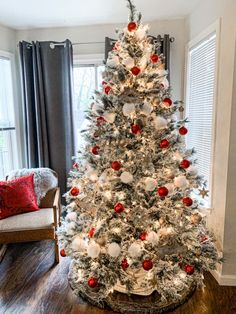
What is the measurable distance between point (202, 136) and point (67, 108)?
169 cm

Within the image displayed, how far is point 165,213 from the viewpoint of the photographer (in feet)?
6.31

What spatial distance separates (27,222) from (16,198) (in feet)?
1.02

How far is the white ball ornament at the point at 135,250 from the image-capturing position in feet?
5.97

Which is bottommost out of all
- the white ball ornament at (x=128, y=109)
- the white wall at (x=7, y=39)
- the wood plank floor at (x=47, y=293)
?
the wood plank floor at (x=47, y=293)

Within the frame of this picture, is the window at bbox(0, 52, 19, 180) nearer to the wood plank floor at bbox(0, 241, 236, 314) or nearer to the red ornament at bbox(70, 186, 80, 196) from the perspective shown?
the wood plank floor at bbox(0, 241, 236, 314)

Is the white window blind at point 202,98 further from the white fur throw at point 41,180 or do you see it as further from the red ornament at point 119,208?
the white fur throw at point 41,180

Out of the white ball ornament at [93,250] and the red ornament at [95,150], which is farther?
the red ornament at [95,150]

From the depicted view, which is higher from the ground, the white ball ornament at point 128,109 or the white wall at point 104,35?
the white wall at point 104,35

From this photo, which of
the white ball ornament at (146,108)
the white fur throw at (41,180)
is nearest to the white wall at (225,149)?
the white ball ornament at (146,108)

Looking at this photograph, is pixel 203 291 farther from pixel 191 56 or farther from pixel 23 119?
pixel 23 119

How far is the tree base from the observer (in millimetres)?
1914

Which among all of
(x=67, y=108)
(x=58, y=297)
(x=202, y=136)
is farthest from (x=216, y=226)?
(x=67, y=108)

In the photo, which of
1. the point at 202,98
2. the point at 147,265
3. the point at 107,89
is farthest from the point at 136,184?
the point at 202,98

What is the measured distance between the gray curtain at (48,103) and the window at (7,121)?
0.69ft
